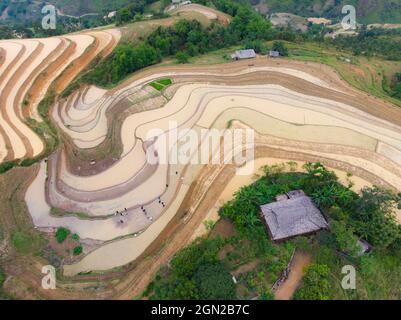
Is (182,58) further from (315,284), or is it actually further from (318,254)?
(315,284)

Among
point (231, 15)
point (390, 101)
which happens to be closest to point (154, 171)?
point (390, 101)

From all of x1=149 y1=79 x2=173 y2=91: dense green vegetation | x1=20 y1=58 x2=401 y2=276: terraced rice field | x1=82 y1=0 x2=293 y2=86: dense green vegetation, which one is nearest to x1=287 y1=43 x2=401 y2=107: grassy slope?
x1=20 y1=58 x2=401 y2=276: terraced rice field

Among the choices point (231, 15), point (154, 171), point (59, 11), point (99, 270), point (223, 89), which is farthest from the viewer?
point (59, 11)

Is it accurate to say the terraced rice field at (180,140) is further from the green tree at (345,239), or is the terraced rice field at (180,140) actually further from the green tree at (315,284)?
the green tree at (315,284)

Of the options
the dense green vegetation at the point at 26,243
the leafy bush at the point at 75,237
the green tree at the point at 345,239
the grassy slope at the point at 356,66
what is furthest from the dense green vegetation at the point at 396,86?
the dense green vegetation at the point at 26,243

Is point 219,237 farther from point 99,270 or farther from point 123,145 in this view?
point 123,145

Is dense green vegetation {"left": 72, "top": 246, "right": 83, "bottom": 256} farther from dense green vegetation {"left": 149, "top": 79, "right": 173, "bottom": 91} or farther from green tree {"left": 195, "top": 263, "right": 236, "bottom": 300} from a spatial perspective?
dense green vegetation {"left": 149, "top": 79, "right": 173, "bottom": 91}

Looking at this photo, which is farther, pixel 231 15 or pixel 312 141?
pixel 231 15
